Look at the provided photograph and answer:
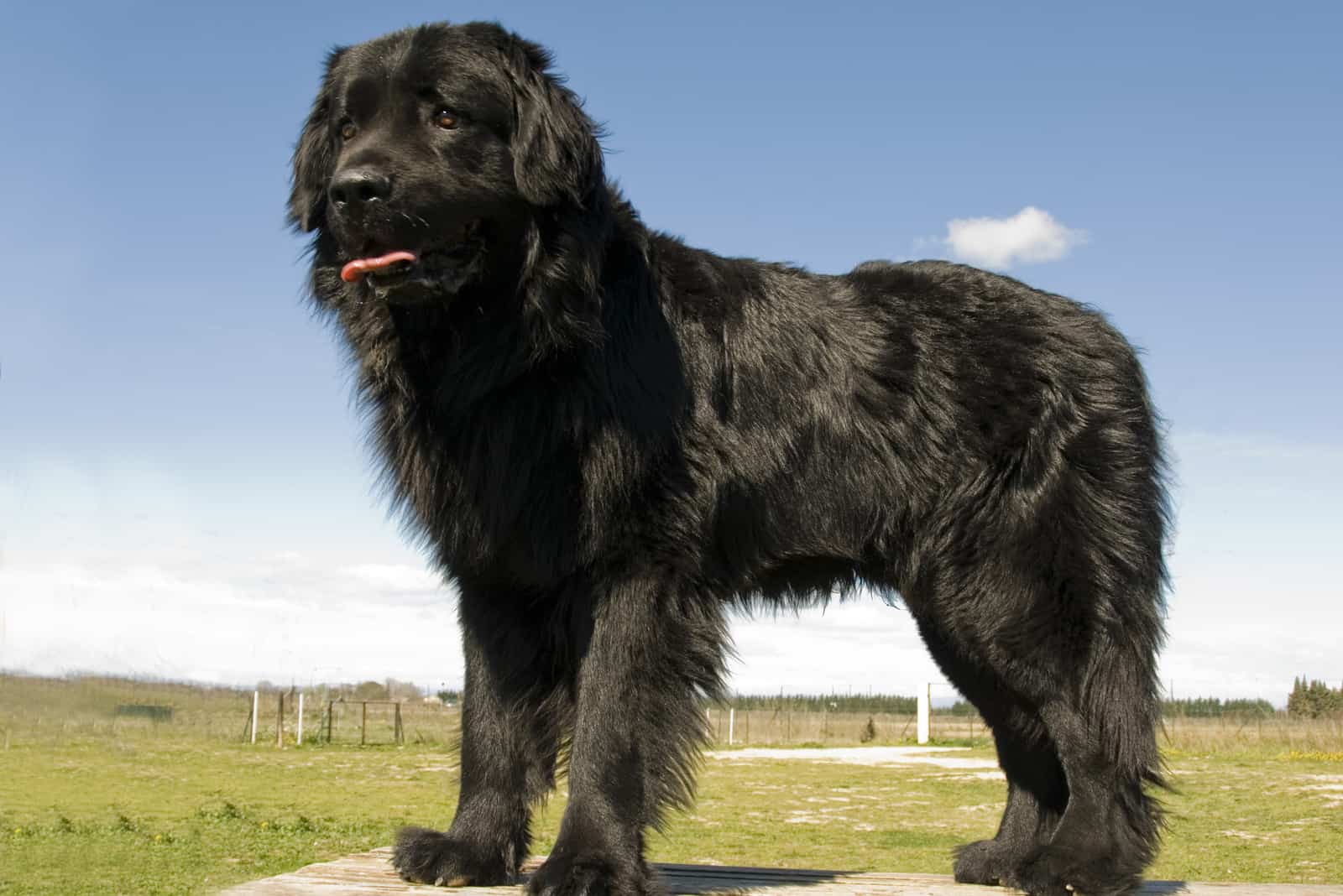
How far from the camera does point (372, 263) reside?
9.73ft

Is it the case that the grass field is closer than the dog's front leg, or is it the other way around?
the dog's front leg

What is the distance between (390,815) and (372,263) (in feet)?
49.9

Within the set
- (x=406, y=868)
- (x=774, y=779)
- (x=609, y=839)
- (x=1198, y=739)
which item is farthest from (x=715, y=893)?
(x=1198, y=739)

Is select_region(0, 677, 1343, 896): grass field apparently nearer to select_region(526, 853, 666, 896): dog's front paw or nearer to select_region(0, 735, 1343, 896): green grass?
select_region(0, 735, 1343, 896): green grass

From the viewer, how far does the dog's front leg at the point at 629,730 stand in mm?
2988

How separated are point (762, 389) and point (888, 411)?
448 millimetres

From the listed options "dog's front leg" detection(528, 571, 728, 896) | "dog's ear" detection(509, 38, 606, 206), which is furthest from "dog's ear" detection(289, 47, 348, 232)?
"dog's front leg" detection(528, 571, 728, 896)

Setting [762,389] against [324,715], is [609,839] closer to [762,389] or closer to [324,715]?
[762,389]

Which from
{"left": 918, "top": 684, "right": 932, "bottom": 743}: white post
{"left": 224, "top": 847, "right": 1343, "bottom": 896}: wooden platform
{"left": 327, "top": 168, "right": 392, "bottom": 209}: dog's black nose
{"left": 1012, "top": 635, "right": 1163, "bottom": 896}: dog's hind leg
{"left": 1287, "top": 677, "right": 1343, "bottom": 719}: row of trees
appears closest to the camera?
{"left": 327, "top": 168, "right": 392, "bottom": 209}: dog's black nose

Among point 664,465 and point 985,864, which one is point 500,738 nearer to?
point 664,465

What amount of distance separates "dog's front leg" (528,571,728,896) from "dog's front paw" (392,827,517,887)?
1.41 ft

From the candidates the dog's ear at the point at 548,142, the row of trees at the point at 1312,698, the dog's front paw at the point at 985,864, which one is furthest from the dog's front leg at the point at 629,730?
the row of trees at the point at 1312,698

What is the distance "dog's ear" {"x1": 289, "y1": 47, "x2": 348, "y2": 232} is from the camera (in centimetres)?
339

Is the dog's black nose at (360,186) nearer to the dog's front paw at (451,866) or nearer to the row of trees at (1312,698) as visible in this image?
the dog's front paw at (451,866)
